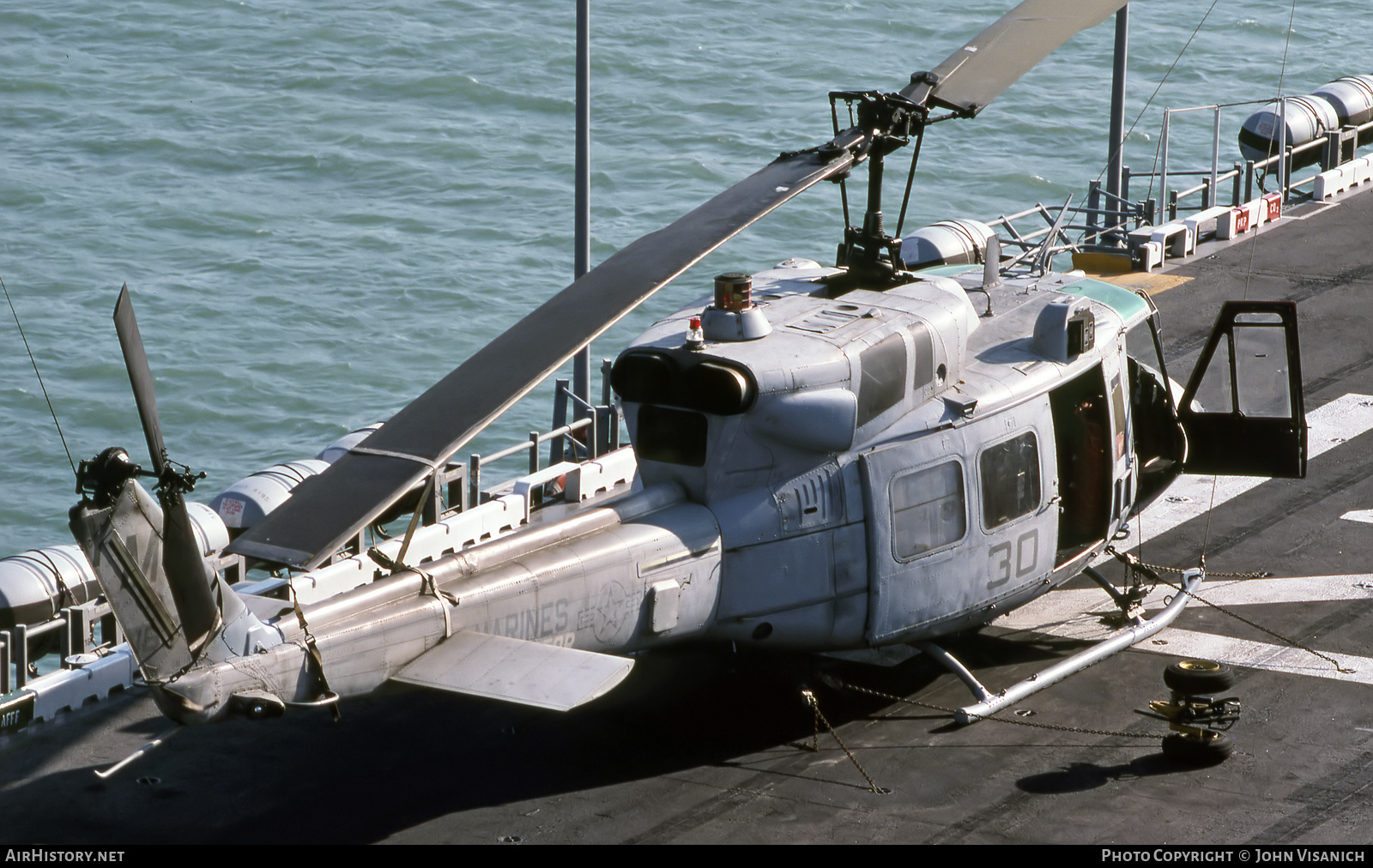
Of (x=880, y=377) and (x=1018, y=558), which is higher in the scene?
(x=880, y=377)

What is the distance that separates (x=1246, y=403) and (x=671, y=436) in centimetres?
610

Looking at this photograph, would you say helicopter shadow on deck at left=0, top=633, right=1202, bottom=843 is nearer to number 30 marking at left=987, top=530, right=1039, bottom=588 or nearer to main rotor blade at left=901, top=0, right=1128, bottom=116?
number 30 marking at left=987, top=530, right=1039, bottom=588

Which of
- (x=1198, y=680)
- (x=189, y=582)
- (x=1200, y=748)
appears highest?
(x=189, y=582)

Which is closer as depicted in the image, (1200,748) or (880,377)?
(880,377)

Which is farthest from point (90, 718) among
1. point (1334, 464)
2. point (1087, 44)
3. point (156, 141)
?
point (1087, 44)

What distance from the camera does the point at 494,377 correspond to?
35.8ft

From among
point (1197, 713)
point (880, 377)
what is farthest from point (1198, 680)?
point (880, 377)

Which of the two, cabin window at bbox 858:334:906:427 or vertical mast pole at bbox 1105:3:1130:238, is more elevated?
vertical mast pole at bbox 1105:3:1130:238

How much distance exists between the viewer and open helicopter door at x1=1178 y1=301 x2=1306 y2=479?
51.4 ft

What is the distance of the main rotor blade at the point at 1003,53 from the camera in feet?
45.0

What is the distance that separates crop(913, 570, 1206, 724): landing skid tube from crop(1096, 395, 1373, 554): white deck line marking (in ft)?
6.53

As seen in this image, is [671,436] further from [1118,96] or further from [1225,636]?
[1118,96]

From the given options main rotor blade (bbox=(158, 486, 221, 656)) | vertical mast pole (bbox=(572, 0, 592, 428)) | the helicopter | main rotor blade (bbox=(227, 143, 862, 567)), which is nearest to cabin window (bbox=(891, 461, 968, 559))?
the helicopter

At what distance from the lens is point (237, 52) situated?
52062 mm
